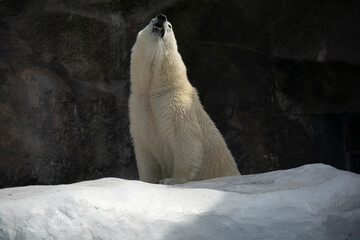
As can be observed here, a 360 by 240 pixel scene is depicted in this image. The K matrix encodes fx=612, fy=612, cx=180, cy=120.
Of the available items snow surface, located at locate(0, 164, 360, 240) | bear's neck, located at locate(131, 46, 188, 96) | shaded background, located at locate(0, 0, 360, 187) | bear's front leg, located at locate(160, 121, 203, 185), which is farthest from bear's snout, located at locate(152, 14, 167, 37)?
snow surface, located at locate(0, 164, 360, 240)

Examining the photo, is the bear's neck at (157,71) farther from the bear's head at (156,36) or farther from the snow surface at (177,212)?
the snow surface at (177,212)

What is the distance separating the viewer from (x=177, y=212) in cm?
387

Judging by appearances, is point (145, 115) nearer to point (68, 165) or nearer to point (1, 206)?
point (68, 165)

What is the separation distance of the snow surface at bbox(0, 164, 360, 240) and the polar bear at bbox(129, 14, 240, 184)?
66.1 inches

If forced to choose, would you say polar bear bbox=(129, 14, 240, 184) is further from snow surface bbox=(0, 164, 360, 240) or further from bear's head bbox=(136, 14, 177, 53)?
snow surface bbox=(0, 164, 360, 240)

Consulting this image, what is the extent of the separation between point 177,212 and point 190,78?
4831mm

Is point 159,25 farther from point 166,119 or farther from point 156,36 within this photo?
point 166,119

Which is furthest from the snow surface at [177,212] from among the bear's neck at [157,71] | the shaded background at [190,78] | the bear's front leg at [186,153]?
the shaded background at [190,78]

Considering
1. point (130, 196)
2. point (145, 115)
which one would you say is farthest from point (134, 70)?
point (130, 196)

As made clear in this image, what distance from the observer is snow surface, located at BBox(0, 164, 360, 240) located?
A: 11.8ft

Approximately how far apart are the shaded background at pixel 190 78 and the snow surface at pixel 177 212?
3.61m

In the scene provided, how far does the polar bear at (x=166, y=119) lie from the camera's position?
6.16 metres

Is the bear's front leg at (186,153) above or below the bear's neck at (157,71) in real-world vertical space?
below

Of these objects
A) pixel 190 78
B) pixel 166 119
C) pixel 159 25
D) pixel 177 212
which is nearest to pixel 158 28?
pixel 159 25
